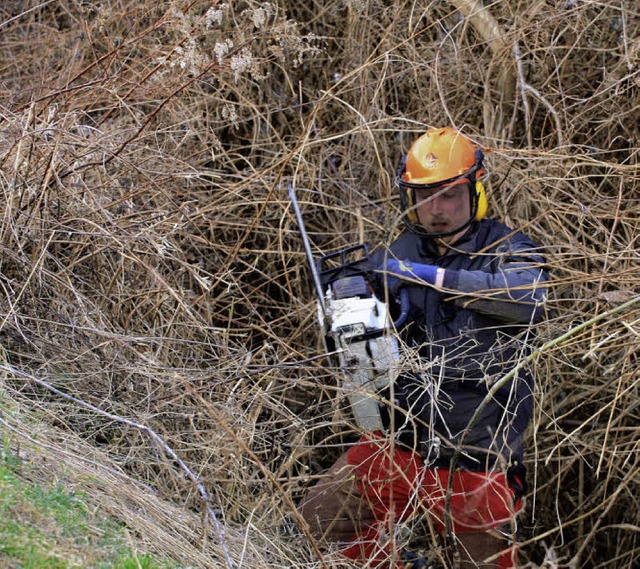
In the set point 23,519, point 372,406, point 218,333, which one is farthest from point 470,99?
point 23,519

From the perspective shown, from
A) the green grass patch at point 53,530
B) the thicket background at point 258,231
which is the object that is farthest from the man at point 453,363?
the green grass patch at point 53,530

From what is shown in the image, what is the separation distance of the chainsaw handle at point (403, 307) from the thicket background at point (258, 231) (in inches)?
16.4

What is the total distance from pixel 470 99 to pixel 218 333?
82.6 inches

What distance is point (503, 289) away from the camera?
10.7 ft

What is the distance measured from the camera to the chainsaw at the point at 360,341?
318 centimetres

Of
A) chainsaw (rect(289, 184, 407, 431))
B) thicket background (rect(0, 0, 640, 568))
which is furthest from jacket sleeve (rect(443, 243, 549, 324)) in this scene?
chainsaw (rect(289, 184, 407, 431))

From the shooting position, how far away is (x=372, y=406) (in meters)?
3.30

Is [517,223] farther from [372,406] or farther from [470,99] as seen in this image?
[372,406]

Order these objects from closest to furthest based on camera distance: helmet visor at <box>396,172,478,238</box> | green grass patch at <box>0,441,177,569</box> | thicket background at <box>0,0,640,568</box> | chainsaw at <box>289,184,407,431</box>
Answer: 1. green grass patch at <box>0,441,177,569</box>
2. chainsaw at <box>289,184,407,431</box>
3. thicket background at <box>0,0,640,568</box>
4. helmet visor at <box>396,172,478,238</box>

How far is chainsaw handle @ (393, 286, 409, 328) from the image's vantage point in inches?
132

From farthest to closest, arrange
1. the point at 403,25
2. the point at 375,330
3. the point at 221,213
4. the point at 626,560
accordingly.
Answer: the point at 403,25 < the point at 221,213 < the point at 626,560 < the point at 375,330

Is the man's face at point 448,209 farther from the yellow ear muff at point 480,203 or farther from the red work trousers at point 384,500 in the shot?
the red work trousers at point 384,500

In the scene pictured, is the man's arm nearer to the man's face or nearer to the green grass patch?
the man's face

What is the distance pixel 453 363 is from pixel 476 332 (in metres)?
0.16
